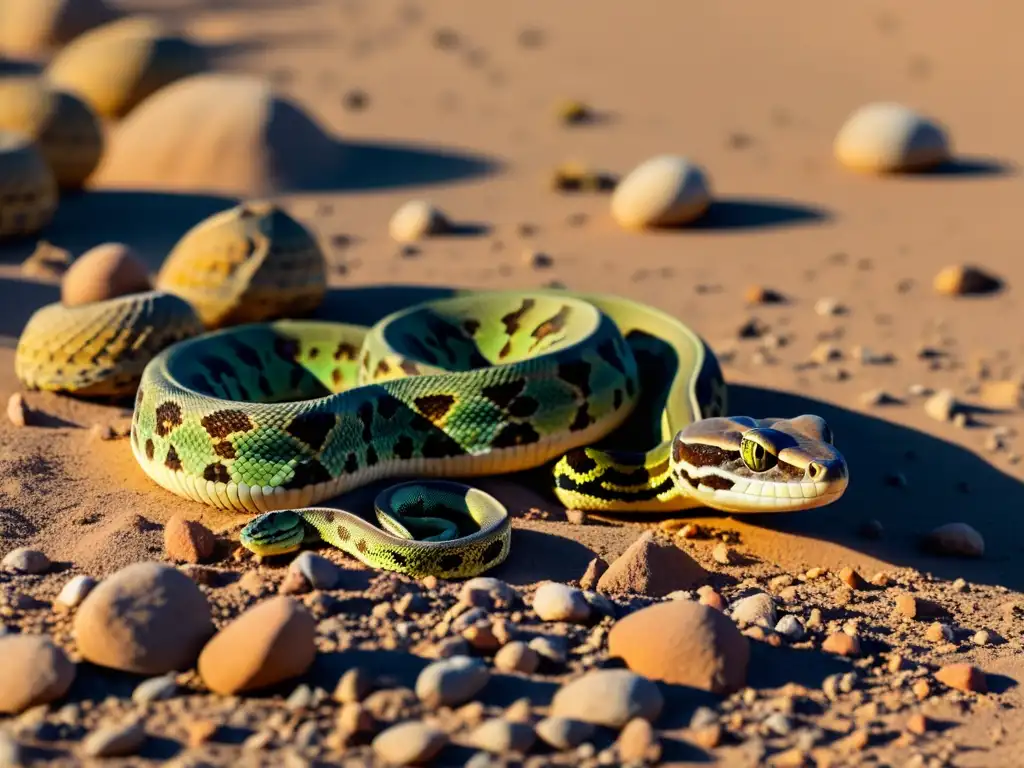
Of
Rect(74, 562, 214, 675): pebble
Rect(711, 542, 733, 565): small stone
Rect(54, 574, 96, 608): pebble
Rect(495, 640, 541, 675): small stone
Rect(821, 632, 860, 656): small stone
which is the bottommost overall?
Rect(711, 542, 733, 565): small stone

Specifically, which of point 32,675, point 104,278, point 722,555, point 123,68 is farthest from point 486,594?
point 123,68

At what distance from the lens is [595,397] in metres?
7.85

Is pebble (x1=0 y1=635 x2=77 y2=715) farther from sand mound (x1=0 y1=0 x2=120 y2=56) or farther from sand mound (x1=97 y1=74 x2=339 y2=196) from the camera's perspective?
sand mound (x1=0 y1=0 x2=120 y2=56)

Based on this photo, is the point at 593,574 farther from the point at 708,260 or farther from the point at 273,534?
the point at 708,260

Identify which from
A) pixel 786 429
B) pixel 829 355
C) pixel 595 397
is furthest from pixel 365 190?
pixel 786 429

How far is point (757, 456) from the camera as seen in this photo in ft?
22.6

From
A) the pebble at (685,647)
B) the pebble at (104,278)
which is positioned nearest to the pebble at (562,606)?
the pebble at (685,647)

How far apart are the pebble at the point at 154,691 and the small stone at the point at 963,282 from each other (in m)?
8.11

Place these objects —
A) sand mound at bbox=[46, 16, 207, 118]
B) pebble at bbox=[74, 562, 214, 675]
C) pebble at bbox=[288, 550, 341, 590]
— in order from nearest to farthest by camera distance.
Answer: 1. pebble at bbox=[74, 562, 214, 675]
2. pebble at bbox=[288, 550, 341, 590]
3. sand mound at bbox=[46, 16, 207, 118]

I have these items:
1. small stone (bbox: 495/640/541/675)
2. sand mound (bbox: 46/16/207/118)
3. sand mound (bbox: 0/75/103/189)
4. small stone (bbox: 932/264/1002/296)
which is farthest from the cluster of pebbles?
sand mound (bbox: 46/16/207/118)

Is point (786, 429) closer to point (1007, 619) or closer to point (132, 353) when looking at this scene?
point (1007, 619)

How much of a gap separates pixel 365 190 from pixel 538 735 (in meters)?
10.1

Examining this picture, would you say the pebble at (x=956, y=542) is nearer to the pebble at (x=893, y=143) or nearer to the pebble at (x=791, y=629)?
the pebble at (x=791, y=629)

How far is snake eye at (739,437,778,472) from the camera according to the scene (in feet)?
22.6
